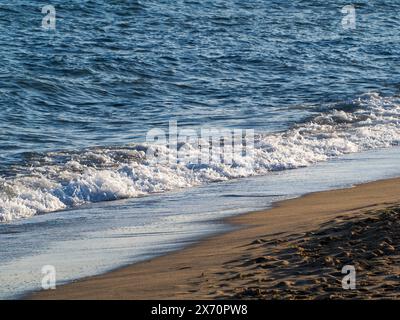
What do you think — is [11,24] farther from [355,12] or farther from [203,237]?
[203,237]

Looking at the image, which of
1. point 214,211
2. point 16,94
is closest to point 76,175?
point 214,211

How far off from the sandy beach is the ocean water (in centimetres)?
43

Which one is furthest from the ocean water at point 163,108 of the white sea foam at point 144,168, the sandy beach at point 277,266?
the sandy beach at point 277,266

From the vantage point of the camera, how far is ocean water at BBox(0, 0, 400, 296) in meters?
9.77

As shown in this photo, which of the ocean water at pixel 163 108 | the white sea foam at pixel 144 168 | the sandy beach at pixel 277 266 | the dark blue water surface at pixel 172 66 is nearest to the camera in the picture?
the sandy beach at pixel 277 266

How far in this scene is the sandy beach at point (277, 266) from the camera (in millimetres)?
6203

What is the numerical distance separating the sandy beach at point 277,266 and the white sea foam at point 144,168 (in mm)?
2614

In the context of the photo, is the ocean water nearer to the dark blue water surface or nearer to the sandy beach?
the dark blue water surface

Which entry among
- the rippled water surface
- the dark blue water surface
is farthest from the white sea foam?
the dark blue water surface

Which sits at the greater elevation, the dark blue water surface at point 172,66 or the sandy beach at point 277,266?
the dark blue water surface at point 172,66

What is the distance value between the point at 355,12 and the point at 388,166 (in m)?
22.0

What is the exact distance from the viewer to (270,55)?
24422 millimetres

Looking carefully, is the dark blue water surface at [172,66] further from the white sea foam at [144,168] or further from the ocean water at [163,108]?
the white sea foam at [144,168]

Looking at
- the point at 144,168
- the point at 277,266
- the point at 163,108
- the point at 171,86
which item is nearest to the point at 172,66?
the point at 171,86
